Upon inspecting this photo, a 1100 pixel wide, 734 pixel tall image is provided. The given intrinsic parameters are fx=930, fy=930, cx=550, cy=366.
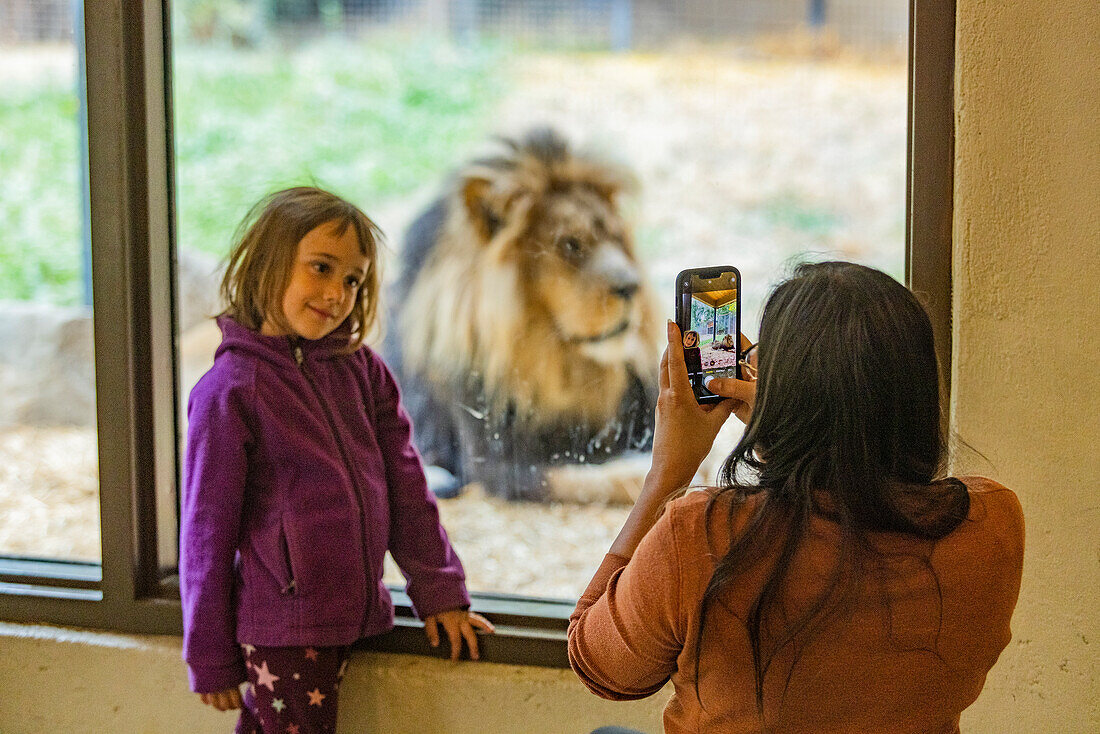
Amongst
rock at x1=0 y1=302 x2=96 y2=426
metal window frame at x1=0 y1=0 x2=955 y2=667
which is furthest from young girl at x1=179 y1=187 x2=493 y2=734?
rock at x1=0 y1=302 x2=96 y2=426

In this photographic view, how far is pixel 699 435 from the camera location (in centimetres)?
93

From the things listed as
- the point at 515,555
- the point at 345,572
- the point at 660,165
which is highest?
the point at 660,165

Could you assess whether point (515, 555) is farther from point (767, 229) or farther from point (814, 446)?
point (814, 446)

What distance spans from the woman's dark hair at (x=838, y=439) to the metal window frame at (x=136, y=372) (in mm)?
756

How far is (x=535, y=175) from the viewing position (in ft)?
7.61

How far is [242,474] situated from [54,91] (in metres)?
1.44

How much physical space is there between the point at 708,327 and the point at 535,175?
1407mm

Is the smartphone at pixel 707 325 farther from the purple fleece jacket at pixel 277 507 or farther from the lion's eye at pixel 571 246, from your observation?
the lion's eye at pixel 571 246

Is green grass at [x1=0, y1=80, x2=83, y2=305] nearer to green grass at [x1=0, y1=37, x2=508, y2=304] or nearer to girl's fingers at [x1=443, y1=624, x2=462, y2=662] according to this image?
green grass at [x1=0, y1=37, x2=508, y2=304]

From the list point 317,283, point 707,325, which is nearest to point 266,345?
point 317,283

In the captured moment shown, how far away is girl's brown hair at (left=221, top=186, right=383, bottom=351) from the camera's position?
129 cm

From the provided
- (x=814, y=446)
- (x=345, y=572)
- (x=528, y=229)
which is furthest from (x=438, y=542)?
(x=528, y=229)

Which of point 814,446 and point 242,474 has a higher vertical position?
point 814,446

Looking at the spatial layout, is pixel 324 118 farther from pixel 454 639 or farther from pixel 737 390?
pixel 737 390
